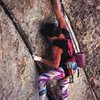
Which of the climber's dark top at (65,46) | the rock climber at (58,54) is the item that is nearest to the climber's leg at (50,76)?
the rock climber at (58,54)

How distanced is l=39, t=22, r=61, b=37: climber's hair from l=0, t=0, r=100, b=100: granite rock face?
102mm


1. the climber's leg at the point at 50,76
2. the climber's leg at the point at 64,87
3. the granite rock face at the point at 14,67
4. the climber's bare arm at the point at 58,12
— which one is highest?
the climber's bare arm at the point at 58,12

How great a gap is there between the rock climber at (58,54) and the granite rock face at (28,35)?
0.47 feet

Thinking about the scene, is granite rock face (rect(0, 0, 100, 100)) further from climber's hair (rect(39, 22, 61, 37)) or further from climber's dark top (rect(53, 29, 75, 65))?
climber's dark top (rect(53, 29, 75, 65))

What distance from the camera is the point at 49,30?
634 cm

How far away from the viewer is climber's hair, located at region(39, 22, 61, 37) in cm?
629

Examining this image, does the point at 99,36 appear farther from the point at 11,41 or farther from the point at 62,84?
the point at 11,41

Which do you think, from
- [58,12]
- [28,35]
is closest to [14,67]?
[28,35]

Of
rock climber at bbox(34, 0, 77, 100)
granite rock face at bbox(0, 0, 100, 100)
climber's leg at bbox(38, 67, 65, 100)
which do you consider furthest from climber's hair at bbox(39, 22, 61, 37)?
climber's leg at bbox(38, 67, 65, 100)

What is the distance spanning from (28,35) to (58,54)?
23.9 inches

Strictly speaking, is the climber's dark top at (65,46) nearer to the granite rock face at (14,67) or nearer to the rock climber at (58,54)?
the rock climber at (58,54)

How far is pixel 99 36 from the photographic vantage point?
776cm

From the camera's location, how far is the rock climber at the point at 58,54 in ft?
20.8

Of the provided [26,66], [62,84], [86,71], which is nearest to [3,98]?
[26,66]
